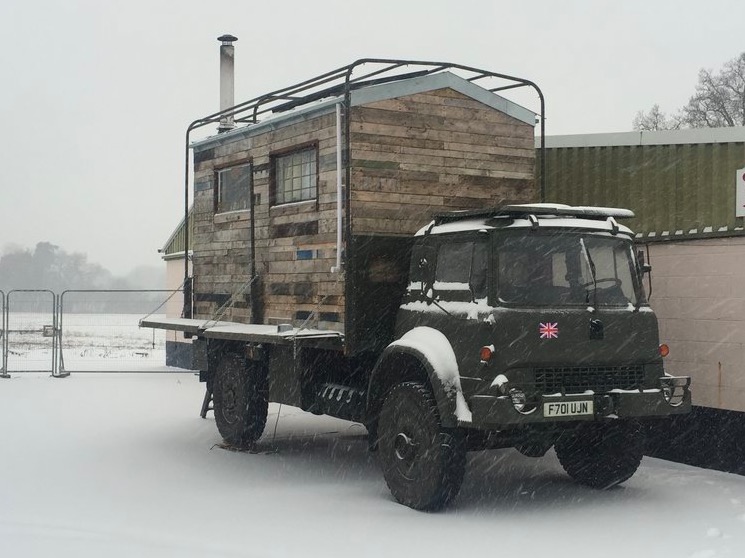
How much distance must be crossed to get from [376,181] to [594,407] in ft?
Answer: 10.3

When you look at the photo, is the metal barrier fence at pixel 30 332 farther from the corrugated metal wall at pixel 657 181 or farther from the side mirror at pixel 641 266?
the side mirror at pixel 641 266

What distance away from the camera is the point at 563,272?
8008 mm

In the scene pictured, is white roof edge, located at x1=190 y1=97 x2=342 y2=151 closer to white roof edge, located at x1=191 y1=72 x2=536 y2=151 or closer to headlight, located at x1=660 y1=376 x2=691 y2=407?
white roof edge, located at x1=191 y1=72 x2=536 y2=151

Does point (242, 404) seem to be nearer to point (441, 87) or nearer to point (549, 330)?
point (441, 87)

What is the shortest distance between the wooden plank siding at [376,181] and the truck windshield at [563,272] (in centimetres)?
178

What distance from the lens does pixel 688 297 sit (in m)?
10.0

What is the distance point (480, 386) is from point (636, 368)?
1.46 meters

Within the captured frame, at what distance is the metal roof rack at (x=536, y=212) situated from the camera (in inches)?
314

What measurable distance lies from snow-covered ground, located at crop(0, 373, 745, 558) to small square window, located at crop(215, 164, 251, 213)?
2.90 meters

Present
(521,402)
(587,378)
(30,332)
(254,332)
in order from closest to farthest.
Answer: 1. (521,402)
2. (587,378)
3. (254,332)
4. (30,332)

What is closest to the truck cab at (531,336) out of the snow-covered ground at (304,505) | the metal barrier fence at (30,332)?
the snow-covered ground at (304,505)

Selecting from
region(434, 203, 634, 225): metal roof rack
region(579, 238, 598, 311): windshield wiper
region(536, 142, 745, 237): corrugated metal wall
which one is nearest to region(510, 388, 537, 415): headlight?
region(579, 238, 598, 311): windshield wiper

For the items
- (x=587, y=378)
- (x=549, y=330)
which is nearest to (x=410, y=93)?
(x=549, y=330)

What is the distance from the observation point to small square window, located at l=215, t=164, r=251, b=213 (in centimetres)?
1154
